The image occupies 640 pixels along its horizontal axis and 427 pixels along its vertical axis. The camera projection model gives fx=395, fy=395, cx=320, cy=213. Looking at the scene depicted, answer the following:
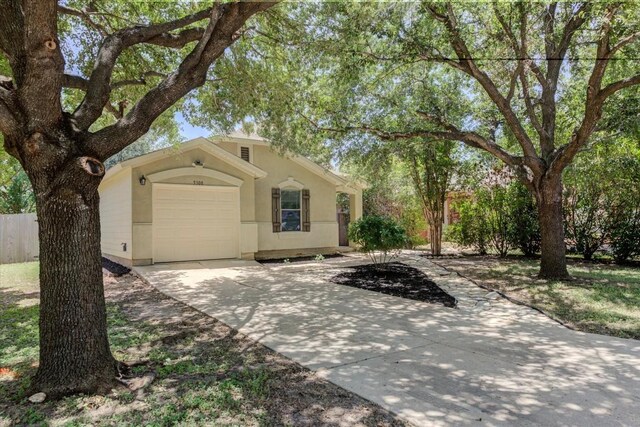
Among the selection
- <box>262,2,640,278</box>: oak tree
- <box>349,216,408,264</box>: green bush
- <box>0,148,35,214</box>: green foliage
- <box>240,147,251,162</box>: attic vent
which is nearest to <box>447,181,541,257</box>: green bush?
<box>262,2,640,278</box>: oak tree

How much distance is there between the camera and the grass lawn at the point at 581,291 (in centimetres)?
545

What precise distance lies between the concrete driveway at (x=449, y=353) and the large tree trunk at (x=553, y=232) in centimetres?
191

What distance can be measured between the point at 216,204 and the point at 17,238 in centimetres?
954

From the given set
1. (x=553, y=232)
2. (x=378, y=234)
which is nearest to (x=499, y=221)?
(x=553, y=232)

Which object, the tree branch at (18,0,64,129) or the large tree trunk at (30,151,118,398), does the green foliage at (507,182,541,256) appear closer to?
the large tree trunk at (30,151,118,398)

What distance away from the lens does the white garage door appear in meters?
11.7

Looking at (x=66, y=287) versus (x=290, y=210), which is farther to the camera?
(x=290, y=210)

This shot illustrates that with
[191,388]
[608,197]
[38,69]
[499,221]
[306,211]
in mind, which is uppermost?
[38,69]

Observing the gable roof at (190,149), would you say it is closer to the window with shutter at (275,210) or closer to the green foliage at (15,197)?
the window with shutter at (275,210)

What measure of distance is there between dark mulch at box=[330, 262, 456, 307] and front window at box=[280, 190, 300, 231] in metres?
4.07

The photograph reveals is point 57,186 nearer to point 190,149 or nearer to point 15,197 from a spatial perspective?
point 190,149

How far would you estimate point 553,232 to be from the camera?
8469 mm

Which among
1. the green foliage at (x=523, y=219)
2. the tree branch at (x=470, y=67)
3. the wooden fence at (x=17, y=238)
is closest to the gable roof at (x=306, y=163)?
the green foliage at (x=523, y=219)

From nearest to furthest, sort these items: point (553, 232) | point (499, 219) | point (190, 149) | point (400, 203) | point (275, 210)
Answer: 1. point (553, 232)
2. point (190, 149)
3. point (499, 219)
4. point (275, 210)
5. point (400, 203)
